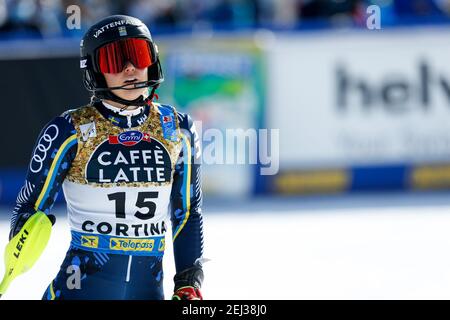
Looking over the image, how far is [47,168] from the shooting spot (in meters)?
3.35

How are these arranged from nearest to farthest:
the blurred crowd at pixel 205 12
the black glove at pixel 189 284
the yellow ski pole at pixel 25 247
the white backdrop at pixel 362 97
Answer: the yellow ski pole at pixel 25 247 → the black glove at pixel 189 284 → the blurred crowd at pixel 205 12 → the white backdrop at pixel 362 97

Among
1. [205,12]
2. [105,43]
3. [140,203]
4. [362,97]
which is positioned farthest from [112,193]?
[205,12]

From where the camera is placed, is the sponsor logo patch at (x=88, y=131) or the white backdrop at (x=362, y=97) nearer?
the sponsor logo patch at (x=88, y=131)

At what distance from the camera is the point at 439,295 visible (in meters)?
6.11

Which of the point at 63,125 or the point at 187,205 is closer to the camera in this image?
the point at 63,125

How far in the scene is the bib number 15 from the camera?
344cm

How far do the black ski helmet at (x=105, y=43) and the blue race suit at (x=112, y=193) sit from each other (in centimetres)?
8

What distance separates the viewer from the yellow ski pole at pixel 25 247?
3184 mm

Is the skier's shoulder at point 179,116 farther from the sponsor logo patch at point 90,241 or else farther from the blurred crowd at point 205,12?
the blurred crowd at point 205,12

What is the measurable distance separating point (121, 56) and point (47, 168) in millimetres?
467

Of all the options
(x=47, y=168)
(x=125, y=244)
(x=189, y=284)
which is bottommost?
(x=189, y=284)

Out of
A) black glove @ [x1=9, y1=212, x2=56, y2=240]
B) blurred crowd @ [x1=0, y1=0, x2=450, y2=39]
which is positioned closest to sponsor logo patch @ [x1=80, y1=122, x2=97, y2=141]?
black glove @ [x1=9, y1=212, x2=56, y2=240]

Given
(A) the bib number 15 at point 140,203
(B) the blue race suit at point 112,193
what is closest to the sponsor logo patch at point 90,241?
(B) the blue race suit at point 112,193

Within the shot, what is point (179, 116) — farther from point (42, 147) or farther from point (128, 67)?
point (42, 147)
